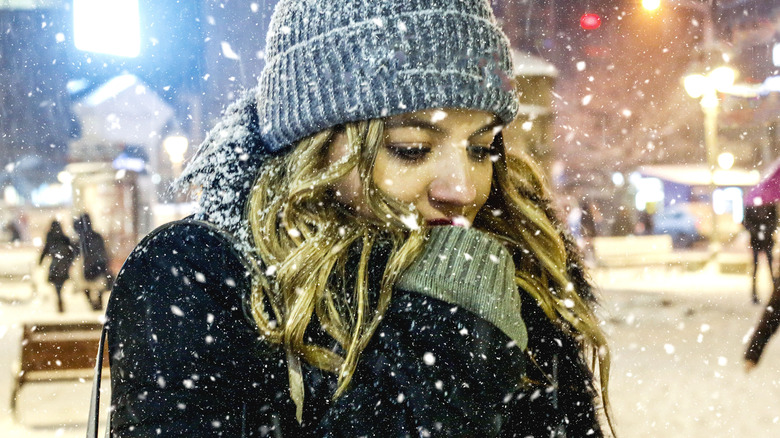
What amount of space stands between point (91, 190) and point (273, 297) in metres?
11.5

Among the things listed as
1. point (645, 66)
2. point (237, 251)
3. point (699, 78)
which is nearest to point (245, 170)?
point (237, 251)

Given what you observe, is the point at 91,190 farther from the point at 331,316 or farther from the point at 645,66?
the point at 645,66

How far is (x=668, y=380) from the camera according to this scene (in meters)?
5.49

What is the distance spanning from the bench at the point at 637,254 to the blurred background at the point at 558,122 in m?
0.05

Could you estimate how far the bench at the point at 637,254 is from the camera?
14.9 m

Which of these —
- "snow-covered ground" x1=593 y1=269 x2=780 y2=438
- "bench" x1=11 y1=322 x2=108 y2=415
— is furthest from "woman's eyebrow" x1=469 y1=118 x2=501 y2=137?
"bench" x1=11 y1=322 x2=108 y2=415

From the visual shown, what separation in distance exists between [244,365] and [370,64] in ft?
2.29

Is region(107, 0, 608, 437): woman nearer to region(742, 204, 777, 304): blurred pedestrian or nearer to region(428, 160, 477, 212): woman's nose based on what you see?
region(428, 160, 477, 212): woman's nose

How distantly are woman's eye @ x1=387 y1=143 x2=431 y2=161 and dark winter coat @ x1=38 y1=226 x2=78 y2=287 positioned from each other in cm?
903

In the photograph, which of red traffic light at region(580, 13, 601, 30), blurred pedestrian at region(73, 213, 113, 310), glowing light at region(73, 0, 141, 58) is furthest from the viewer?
blurred pedestrian at region(73, 213, 113, 310)

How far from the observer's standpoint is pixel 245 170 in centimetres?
146

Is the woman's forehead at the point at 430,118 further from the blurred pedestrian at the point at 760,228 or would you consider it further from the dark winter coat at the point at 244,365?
the blurred pedestrian at the point at 760,228

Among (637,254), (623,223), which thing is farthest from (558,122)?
(637,254)

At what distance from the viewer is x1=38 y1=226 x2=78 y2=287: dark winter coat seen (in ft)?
30.3
